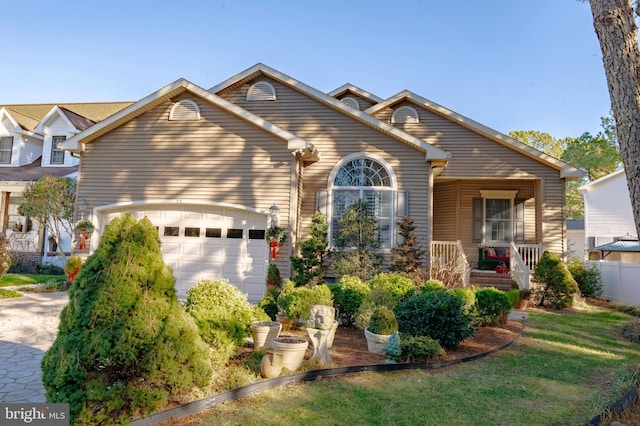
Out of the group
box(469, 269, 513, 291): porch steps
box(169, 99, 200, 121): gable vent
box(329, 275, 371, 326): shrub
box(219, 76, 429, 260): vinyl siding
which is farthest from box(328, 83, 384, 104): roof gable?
box(329, 275, 371, 326): shrub

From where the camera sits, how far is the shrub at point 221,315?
486 centimetres

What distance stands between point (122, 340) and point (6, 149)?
20299 millimetres

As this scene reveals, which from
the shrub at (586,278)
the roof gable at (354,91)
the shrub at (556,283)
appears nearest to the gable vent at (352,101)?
the roof gable at (354,91)

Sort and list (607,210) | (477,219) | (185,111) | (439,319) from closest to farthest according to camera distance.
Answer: (439,319)
(185,111)
(477,219)
(607,210)

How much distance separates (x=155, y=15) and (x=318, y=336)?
11.1 metres

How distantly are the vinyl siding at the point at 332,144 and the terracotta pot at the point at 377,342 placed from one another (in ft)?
18.1

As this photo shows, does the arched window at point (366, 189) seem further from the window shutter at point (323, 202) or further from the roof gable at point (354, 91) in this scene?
the roof gable at point (354, 91)

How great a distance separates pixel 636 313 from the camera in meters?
10.6

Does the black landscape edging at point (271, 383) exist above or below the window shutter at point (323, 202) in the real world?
below

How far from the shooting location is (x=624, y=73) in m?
4.49

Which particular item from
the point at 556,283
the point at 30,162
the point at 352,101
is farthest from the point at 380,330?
the point at 30,162

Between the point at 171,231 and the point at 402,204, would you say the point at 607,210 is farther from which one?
the point at 171,231

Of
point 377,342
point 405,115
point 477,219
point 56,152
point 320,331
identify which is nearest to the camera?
point 320,331

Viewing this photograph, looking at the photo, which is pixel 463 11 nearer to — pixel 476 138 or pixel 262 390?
pixel 476 138
